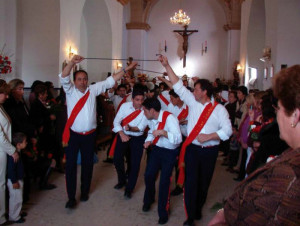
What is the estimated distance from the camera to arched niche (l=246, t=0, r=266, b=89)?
1383 cm

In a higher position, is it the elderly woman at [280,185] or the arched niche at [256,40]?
the arched niche at [256,40]

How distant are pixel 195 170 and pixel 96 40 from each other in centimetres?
1152

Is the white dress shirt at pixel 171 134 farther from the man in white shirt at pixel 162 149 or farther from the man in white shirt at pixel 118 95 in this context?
the man in white shirt at pixel 118 95

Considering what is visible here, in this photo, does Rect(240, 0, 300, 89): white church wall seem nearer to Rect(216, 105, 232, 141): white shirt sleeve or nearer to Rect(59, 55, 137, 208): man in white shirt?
Rect(216, 105, 232, 141): white shirt sleeve

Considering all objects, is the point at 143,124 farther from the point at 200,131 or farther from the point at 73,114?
the point at 200,131

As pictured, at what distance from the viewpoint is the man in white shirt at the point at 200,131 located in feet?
12.4

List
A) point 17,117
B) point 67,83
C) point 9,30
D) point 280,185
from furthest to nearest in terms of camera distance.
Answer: point 9,30 < point 17,117 < point 67,83 < point 280,185

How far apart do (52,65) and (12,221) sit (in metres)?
6.34

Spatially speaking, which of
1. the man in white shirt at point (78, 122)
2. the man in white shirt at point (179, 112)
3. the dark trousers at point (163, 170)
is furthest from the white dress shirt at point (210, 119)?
the man in white shirt at point (179, 112)

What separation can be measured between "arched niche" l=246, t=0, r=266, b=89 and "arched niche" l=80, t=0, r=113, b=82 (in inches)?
245

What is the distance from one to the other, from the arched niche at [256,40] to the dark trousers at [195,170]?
10827 mm

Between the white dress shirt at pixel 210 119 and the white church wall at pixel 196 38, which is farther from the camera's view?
the white church wall at pixel 196 38

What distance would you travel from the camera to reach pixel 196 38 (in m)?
20.3

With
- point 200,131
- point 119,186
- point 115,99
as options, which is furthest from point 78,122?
point 115,99
